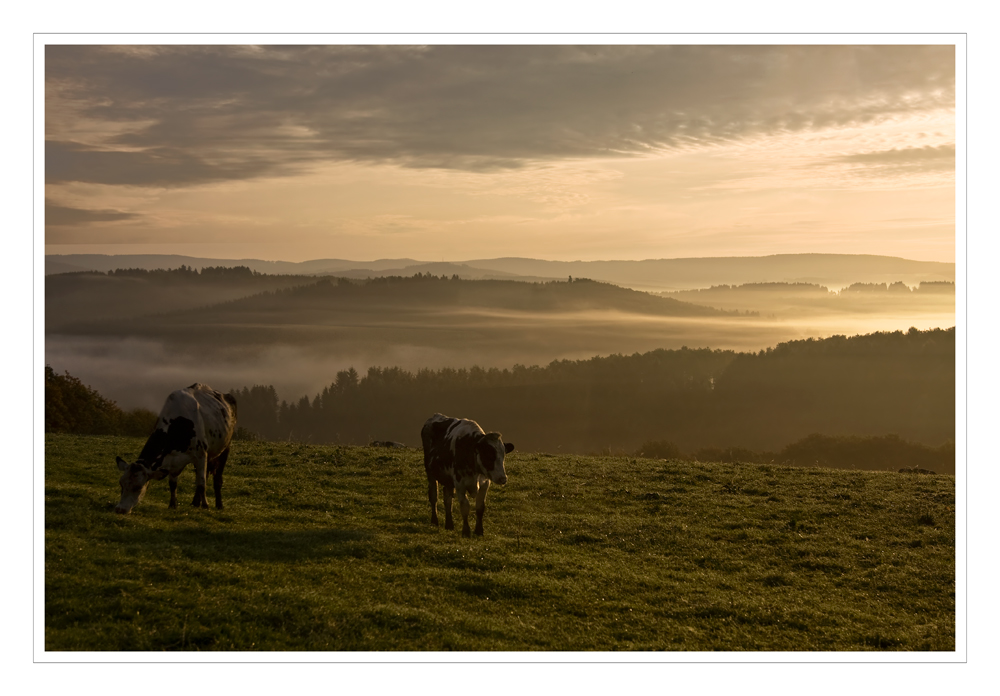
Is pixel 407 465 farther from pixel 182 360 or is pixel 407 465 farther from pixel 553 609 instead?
pixel 182 360

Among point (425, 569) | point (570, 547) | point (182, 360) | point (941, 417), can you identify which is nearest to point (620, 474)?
point (570, 547)

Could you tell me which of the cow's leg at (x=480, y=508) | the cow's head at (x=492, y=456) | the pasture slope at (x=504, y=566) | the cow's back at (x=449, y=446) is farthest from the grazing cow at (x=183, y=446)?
the cow's head at (x=492, y=456)

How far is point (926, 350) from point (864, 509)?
342 ft

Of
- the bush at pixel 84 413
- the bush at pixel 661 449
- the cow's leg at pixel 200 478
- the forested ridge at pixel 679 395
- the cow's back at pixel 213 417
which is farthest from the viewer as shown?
the forested ridge at pixel 679 395

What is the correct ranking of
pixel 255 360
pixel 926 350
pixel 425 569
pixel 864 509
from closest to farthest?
pixel 425 569, pixel 864 509, pixel 926 350, pixel 255 360

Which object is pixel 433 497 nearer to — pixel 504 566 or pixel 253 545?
pixel 504 566

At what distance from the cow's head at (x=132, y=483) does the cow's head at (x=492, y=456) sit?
7500mm

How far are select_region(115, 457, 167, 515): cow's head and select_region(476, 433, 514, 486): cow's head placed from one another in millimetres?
7500

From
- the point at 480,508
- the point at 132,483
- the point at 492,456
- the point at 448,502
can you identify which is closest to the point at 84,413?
the point at 132,483

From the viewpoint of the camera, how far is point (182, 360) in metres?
126

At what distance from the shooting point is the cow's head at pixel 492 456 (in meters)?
16.4

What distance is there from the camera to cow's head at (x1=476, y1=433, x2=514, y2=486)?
53.8 ft

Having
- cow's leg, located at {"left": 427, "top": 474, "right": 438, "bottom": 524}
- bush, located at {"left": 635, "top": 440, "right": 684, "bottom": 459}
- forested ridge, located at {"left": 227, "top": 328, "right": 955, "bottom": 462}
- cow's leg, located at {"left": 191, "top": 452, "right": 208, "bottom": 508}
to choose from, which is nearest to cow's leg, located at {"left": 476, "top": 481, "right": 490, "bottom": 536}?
cow's leg, located at {"left": 427, "top": 474, "right": 438, "bottom": 524}

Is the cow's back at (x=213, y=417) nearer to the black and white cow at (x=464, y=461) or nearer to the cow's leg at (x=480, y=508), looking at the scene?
the black and white cow at (x=464, y=461)
